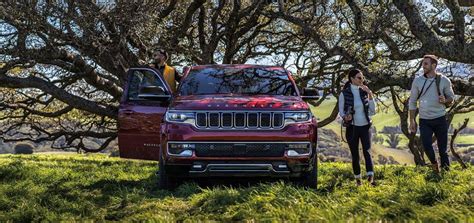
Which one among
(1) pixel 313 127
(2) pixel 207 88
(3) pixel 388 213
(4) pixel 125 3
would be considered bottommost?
(3) pixel 388 213

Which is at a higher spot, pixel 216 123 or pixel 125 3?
pixel 125 3

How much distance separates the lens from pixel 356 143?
316 inches

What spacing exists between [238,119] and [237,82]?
1344mm

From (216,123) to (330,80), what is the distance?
12635 millimetres

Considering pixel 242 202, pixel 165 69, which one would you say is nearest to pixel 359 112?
pixel 242 202

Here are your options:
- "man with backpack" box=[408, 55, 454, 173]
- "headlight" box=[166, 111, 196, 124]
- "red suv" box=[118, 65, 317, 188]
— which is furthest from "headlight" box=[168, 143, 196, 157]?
"man with backpack" box=[408, 55, 454, 173]

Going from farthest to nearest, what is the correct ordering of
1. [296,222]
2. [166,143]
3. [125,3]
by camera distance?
1. [125,3]
2. [166,143]
3. [296,222]

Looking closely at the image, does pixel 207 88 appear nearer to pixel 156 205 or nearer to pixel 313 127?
pixel 313 127

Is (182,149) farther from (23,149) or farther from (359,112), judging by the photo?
(23,149)

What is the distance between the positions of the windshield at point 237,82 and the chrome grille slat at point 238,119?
3.26ft

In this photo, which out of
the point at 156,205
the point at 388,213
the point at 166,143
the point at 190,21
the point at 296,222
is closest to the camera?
the point at 296,222

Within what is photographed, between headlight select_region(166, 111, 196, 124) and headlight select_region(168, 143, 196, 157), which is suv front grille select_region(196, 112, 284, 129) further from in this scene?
headlight select_region(168, 143, 196, 157)

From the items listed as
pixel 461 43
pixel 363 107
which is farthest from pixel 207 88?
pixel 461 43

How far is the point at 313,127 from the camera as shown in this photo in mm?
7363
